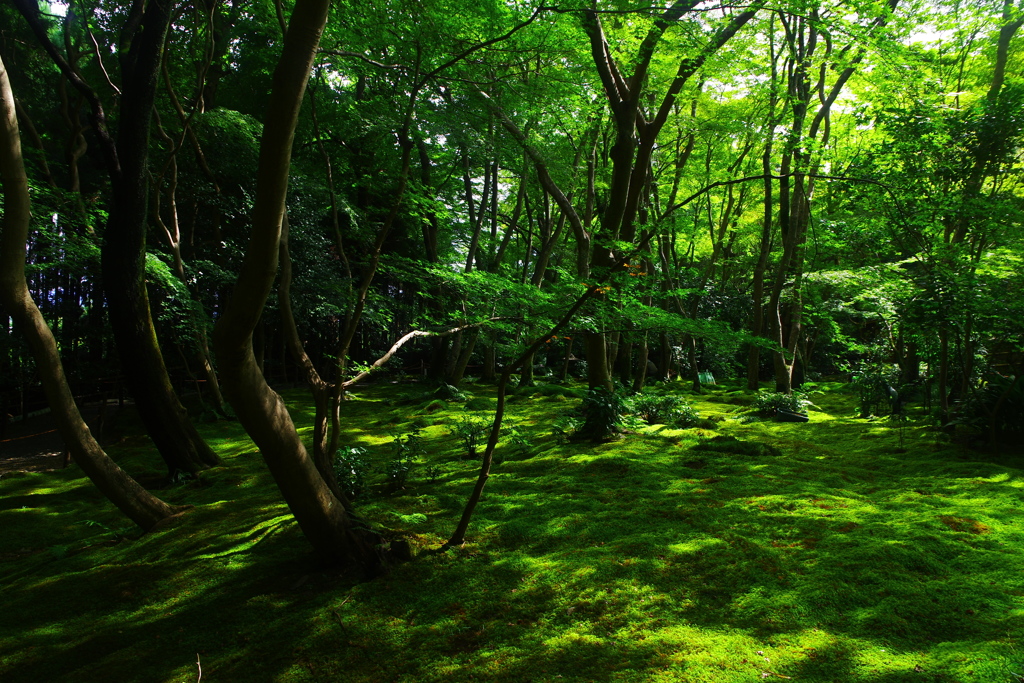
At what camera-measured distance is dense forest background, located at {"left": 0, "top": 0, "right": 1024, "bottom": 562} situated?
180 inches

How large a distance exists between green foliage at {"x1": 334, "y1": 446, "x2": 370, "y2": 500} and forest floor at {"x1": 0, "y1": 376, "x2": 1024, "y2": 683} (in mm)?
134

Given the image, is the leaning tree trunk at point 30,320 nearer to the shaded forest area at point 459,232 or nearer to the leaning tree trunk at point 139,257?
the shaded forest area at point 459,232

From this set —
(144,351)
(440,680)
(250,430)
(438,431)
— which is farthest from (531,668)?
(438,431)

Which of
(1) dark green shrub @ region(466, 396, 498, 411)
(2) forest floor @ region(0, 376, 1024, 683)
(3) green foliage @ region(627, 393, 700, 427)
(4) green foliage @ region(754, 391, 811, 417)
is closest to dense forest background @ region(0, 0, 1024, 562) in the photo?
(2) forest floor @ region(0, 376, 1024, 683)

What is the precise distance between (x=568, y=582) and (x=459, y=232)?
12.5m

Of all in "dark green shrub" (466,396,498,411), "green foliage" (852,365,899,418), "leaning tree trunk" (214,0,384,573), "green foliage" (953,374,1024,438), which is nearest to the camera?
"leaning tree trunk" (214,0,384,573)

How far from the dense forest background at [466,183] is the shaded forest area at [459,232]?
45 millimetres

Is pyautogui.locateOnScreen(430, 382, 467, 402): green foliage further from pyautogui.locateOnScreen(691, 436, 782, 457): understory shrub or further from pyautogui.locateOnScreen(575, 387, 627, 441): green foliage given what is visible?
pyautogui.locateOnScreen(691, 436, 782, 457): understory shrub

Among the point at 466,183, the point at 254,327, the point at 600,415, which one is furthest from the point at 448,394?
the point at 254,327

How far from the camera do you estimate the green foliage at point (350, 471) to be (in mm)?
4840

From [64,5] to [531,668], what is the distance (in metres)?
10.2

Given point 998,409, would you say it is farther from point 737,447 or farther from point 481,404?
point 481,404

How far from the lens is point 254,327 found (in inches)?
95.9

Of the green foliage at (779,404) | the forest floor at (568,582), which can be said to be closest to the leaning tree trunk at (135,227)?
the forest floor at (568,582)
